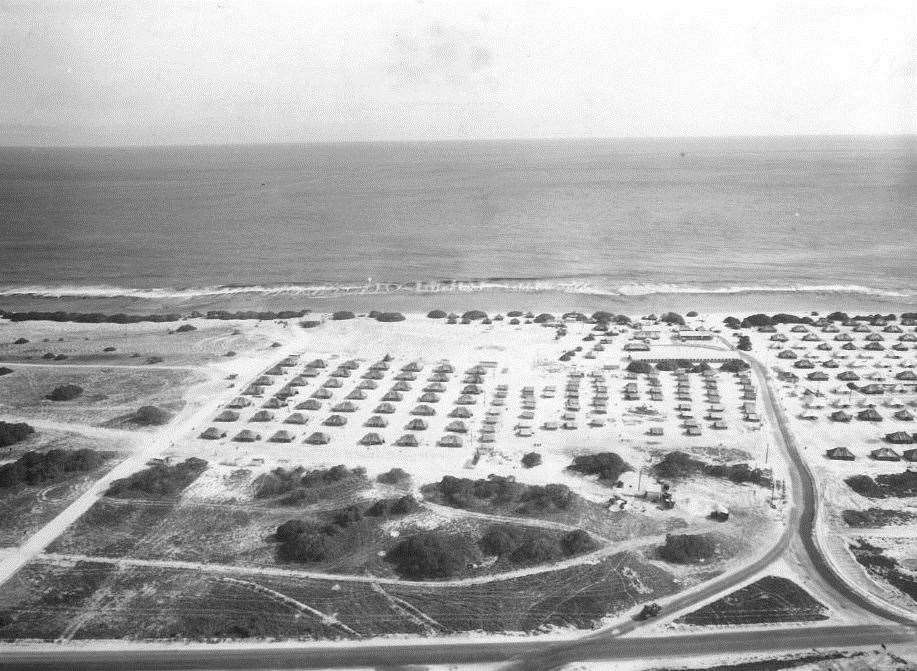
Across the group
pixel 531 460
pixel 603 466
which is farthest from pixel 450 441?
pixel 603 466

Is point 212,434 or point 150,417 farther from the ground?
point 150,417

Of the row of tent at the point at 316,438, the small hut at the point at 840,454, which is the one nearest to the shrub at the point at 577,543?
the row of tent at the point at 316,438

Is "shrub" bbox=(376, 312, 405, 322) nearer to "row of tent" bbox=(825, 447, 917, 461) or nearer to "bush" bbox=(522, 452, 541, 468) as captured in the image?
"bush" bbox=(522, 452, 541, 468)

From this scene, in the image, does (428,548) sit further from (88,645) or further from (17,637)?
(17,637)

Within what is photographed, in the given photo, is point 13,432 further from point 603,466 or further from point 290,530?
point 603,466

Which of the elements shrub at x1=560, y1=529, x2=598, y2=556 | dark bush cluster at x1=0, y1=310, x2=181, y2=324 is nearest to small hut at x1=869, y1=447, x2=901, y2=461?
shrub at x1=560, y1=529, x2=598, y2=556

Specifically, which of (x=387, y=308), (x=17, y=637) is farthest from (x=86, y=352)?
(x=17, y=637)
